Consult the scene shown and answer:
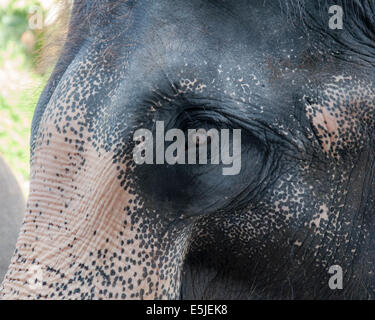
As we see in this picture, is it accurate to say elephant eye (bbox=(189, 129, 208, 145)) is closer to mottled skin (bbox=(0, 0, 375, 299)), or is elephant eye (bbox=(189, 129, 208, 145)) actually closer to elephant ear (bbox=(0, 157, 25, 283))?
mottled skin (bbox=(0, 0, 375, 299))

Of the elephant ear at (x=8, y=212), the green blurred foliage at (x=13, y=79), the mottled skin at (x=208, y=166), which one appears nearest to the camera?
the mottled skin at (x=208, y=166)

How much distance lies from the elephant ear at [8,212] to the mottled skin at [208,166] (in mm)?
1350

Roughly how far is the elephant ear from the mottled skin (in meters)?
1.35

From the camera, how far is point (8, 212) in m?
2.74

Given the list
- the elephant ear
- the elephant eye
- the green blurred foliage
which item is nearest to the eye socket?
the elephant eye

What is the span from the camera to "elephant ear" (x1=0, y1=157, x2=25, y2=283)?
2531mm

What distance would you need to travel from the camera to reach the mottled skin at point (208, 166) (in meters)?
1.13

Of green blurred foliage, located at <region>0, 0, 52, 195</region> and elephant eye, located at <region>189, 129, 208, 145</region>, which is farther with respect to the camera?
Answer: green blurred foliage, located at <region>0, 0, 52, 195</region>

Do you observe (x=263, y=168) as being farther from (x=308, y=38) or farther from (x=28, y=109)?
(x=28, y=109)

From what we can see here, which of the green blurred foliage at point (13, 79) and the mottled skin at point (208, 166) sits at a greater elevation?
the green blurred foliage at point (13, 79)

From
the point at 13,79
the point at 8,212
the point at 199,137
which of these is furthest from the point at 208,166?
the point at 13,79

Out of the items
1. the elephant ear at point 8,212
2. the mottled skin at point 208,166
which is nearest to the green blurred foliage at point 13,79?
the elephant ear at point 8,212

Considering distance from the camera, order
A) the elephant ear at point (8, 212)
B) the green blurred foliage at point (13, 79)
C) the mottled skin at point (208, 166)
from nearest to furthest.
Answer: the mottled skin at point (208, 166)
the elephant ear at point (8, 212)
the green blurred foliage at point (13, 79)

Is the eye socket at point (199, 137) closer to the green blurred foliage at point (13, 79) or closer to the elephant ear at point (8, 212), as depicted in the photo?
the elephant ear at point (8, 212)
